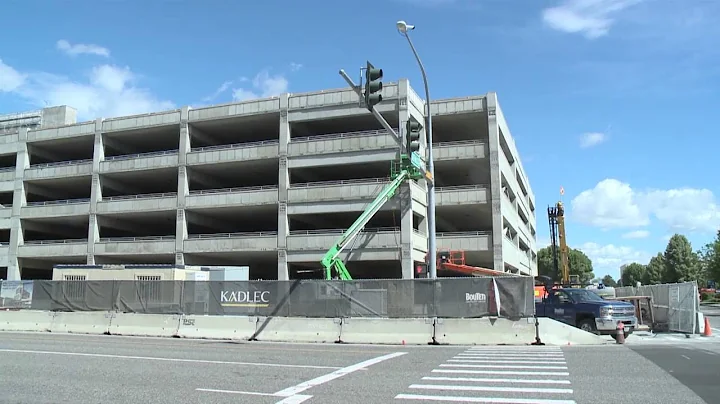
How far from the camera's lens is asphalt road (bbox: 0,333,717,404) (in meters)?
8.41

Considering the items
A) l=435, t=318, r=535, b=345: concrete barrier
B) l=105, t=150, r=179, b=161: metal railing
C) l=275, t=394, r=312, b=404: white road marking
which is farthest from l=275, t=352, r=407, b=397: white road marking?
l=105, t=150, r=179, b=161: metal railing

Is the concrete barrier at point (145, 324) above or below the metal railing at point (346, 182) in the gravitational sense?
below

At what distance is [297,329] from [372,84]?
31.0ft

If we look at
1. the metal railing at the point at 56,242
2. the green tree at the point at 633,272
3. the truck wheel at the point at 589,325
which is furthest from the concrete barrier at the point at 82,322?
the green tree at the point at 633,272

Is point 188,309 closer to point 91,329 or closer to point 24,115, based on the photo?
point 91,329

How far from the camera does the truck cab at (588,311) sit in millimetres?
19297

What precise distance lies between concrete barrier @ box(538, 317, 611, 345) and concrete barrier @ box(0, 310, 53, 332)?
1886cm

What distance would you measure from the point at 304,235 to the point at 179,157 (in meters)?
13.9

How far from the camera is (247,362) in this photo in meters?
12.5

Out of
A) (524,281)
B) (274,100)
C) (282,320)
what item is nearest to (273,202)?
(274,100)

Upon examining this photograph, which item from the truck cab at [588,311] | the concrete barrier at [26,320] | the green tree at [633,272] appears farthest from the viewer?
the green tree at [633,272]

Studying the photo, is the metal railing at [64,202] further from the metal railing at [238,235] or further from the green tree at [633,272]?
the green tree at [633,272]

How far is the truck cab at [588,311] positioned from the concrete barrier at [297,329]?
8.27 m

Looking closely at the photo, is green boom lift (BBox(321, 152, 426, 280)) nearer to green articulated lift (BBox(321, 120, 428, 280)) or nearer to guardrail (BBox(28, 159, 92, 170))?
green articulated lift (BBox(321, 120, 428, 280))
